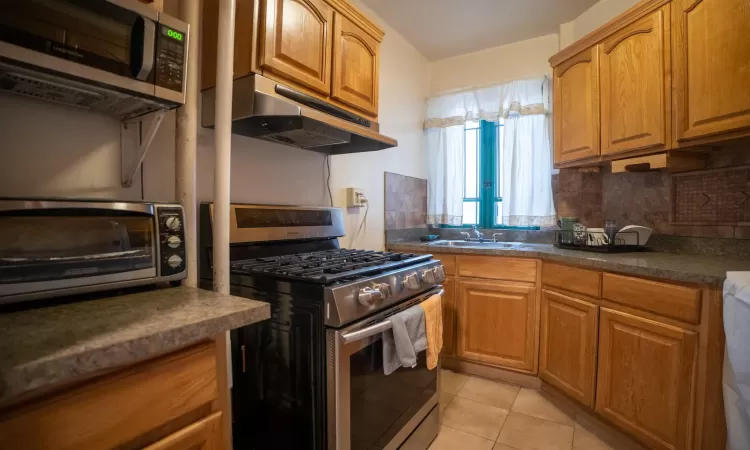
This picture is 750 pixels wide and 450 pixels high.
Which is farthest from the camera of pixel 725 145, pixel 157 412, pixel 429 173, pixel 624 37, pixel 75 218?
pixel 429 173

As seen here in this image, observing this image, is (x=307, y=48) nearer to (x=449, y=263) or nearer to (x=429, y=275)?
(x=429, y=275)

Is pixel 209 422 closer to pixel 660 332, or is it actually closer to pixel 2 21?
pixel 2 21

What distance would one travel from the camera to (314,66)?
144 centimetres

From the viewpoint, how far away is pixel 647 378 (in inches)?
57.4

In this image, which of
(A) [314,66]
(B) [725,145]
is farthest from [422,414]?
(B) [725,145]

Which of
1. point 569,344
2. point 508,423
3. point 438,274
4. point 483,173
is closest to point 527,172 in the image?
point 483,173

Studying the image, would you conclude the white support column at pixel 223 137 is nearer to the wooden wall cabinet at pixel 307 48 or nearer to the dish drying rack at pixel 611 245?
the wooden wall cabinet at pixel 307 48

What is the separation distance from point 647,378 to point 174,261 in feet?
6.11

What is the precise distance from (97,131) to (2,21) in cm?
46

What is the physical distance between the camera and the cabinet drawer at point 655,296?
131 centimetres

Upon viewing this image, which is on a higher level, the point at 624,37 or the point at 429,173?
the point at 624,37

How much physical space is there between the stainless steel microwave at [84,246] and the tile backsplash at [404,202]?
1.72 m

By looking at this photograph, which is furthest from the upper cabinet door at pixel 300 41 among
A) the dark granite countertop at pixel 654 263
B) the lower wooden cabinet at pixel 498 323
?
the lower wooden cabinet at pixel 498 323

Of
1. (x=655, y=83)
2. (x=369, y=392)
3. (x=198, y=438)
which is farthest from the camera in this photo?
(x=655, y=83)
